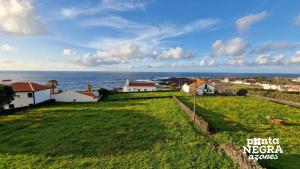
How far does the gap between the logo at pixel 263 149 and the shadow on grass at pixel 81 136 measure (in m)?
7.80

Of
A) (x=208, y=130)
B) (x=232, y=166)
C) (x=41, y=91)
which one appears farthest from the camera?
(x=41, y=91)

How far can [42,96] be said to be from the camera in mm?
46406

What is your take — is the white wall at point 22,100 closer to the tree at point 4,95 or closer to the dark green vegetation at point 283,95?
the tree at point 4,95

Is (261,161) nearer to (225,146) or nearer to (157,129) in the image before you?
(225,146)

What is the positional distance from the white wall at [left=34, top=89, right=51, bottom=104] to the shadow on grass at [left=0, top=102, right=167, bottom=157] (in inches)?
684

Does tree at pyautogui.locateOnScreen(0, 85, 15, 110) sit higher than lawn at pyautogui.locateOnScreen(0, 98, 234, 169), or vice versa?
tree at pyautogui.locateOnScreen(0, 85, 15, 110)

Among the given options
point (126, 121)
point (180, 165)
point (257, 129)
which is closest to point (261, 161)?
point (180, 165)

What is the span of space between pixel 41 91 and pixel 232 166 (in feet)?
153

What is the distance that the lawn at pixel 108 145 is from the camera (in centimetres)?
1389

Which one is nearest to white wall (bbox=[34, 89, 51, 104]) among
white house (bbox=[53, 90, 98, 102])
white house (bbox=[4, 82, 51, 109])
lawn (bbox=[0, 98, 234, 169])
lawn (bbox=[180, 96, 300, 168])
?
white house (bbox=[4, 82, 51, 109])

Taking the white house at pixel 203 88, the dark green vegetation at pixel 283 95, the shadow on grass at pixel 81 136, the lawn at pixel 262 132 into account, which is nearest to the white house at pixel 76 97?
the shadow on grass at pixel 81 136

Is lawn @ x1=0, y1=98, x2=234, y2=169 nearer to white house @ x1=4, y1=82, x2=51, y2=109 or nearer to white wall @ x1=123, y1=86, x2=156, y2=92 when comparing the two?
white house @ x1=4, y1=82, x2=51, y2=109

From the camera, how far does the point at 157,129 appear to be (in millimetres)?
21453

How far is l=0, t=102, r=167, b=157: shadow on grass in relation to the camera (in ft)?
53.5
